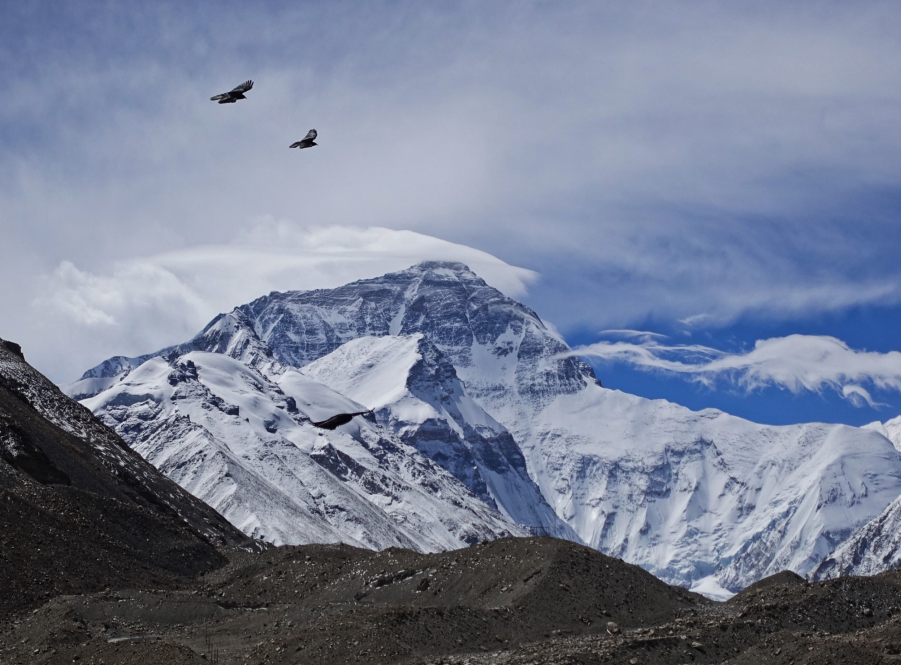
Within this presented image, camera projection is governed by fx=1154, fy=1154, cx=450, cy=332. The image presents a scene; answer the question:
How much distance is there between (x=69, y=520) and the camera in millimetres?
59094

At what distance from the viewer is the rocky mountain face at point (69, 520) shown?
5225 cm

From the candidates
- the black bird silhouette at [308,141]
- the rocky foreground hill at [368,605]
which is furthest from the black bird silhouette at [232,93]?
the rocky foreground hill at [368,605]

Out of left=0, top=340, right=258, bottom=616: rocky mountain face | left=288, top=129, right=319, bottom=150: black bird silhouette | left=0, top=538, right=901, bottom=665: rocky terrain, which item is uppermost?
left=288, top=129, right=319, bottom=150: black bird silhouette

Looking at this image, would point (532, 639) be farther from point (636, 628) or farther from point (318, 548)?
point (318, 548)

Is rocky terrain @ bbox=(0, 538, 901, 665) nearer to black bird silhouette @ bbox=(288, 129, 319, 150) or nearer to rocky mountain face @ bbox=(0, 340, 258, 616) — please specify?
rocky mountain face @ bbox=(0, 340, 258, 616)

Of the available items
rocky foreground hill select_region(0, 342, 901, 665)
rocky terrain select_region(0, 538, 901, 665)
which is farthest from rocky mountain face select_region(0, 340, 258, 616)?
rocky terrain select_region(0, 538, 901, 665)

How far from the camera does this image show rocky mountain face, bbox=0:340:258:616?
52.2 m

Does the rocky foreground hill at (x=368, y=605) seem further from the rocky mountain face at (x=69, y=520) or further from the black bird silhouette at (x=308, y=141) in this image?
the black bird silhouette at (x=308, y=141)

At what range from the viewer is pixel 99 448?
102 m

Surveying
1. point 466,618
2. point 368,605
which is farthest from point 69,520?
point 466,618

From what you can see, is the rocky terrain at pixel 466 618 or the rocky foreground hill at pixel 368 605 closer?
the rocky terrain at pixel 466 618

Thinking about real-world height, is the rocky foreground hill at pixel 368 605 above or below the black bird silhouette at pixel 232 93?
below

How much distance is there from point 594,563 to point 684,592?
6.41 meters

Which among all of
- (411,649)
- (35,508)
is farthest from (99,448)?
(411,649)
